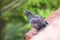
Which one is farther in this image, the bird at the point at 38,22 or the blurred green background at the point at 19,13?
the blurred green background at the point at 19,13

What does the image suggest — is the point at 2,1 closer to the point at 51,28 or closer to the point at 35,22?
the point at 35,22

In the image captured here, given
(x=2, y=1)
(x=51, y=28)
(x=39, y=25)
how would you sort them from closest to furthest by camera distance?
(x=51, y=28) < (x=39, y=25) < (x=2, y=1)

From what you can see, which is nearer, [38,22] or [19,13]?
[38,22]

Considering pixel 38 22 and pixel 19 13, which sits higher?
pixel 19 13

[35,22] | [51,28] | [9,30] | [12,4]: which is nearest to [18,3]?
[12,4]

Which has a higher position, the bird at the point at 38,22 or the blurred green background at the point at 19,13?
the blurred green background at the point at 19,13

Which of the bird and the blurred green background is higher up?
the blurred green background

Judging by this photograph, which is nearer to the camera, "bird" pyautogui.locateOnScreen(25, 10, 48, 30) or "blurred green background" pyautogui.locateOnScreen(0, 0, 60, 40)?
"bird" pyautogui.locateOnScreen(25, 10, 48, 30)

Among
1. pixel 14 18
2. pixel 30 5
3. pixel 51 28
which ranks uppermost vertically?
pixel 14 18
